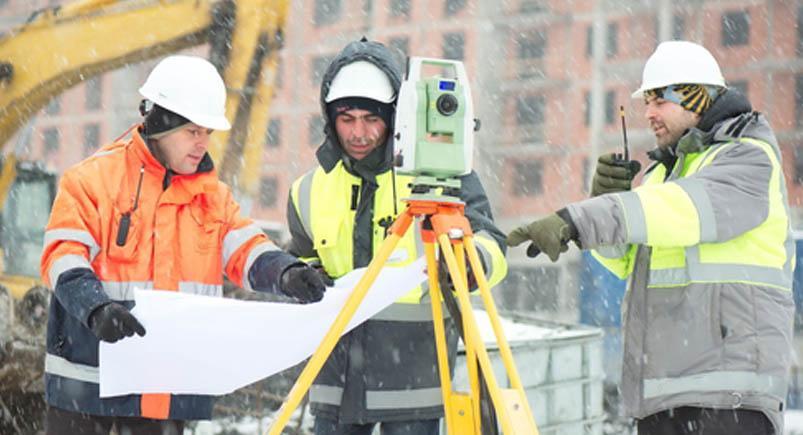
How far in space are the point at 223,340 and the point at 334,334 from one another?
1.46 feet

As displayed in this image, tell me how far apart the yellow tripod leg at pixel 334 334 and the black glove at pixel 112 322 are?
44 cm

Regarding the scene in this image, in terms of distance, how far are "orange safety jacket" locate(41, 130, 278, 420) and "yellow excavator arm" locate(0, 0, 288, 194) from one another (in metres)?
4.61

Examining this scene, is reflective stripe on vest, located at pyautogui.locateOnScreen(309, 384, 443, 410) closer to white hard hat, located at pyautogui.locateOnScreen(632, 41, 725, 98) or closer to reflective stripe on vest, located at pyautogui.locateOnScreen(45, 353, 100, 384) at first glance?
reflective stripe on vest, located at pyautogui.locateOnScreen(45, 353, 100, 384)

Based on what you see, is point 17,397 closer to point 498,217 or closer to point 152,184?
point 152,184

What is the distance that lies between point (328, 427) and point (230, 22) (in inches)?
198

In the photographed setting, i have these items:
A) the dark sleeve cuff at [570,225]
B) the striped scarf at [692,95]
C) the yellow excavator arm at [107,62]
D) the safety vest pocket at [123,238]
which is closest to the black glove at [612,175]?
the striped scarf at [692,95]

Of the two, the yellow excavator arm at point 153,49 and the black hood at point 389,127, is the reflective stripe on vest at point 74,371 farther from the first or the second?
the yellow excavator arm at point 153,49

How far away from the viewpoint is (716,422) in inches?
113

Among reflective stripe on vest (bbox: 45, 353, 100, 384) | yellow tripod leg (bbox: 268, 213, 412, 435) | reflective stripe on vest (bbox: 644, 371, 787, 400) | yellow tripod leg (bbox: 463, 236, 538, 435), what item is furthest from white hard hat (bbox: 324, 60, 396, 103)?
reflective stripe on vest (bbox: 644, 371, 787, 400)

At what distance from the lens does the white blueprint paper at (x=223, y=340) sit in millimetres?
2725

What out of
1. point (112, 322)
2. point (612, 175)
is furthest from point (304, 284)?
point (612, 175)

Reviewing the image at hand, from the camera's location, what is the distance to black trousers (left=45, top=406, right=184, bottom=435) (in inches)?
110

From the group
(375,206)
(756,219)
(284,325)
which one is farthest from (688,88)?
(284,325)

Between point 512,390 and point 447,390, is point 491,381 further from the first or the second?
point 447,390
